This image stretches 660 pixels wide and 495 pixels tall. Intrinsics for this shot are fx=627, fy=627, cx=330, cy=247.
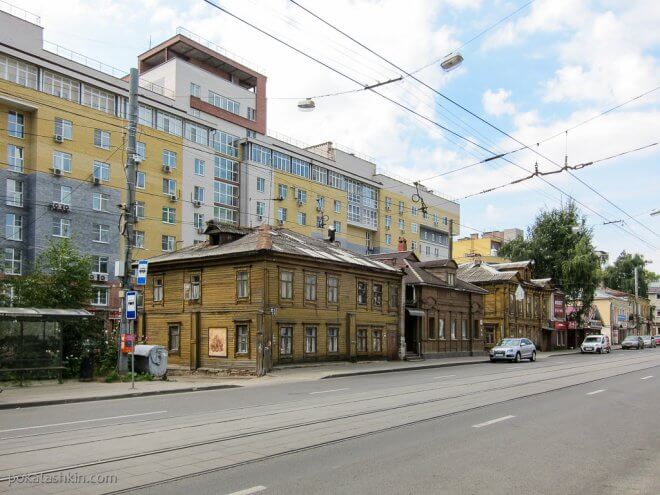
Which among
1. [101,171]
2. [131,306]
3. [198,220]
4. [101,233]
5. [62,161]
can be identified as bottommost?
[131,306]

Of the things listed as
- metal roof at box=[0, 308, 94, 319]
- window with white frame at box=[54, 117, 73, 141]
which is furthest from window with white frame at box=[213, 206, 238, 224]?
metal roof at box=[0, 308, 94, 319]

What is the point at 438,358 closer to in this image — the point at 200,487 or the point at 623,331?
the point at 200,487

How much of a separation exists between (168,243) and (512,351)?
33.3m

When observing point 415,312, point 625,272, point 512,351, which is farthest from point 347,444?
point 625,272

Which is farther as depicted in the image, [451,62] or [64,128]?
[64,128]

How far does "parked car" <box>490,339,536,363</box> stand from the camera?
39.9 meters

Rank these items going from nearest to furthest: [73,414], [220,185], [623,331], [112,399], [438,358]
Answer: [73,414] < [112,399] < [438,358] < [220,185] < [623,331]

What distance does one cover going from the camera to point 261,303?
96.4ft

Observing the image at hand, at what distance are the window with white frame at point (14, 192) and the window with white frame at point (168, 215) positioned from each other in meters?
12.6

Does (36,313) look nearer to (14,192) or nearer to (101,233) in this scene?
(14,192)

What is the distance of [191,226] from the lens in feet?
200

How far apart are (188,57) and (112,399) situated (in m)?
52.1

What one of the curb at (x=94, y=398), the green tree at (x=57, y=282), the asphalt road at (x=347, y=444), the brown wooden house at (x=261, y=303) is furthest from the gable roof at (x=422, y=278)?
the asphalt road at (x=347, y=444)

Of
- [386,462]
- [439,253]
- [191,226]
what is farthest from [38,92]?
[439,253]
